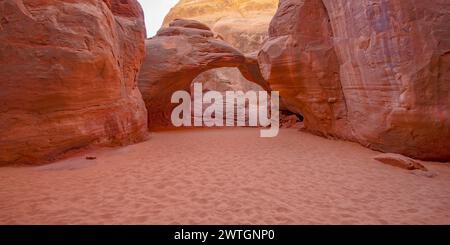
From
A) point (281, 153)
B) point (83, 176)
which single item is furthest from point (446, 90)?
point (83, 176)

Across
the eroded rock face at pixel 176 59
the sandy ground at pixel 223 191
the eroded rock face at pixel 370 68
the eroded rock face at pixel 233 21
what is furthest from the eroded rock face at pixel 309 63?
the eroded rock face at pixel 233 21

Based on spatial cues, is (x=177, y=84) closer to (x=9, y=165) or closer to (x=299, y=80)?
(x=299, y=80)

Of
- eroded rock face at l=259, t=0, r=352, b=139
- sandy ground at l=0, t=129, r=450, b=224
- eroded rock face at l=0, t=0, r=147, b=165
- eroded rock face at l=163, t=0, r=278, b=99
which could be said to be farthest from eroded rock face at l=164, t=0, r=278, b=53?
sandy ground at l=0, t=129, r=450, b=224

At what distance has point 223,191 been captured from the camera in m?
4.52

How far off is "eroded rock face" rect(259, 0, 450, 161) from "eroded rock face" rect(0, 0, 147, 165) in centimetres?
631

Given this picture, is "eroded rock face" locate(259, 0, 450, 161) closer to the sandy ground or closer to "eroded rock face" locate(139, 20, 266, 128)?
the sandy ground

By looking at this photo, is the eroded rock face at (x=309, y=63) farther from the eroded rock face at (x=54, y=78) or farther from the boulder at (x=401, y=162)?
the eroded rock face at (x=54, y=78)

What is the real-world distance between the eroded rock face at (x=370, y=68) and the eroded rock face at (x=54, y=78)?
6.31 meters

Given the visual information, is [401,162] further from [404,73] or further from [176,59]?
[176,59]

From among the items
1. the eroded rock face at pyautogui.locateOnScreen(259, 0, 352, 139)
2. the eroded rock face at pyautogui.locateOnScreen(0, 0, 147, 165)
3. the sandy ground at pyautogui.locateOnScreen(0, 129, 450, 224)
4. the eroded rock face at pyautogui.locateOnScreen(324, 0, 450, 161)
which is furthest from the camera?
the eroded rock face at pyautogui.locateOnScreen(259, 0, 352, 139)

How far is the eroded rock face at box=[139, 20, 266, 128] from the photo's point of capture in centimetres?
1441

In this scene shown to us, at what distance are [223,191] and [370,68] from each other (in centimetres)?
585

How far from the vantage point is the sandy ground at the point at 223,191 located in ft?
11.5
